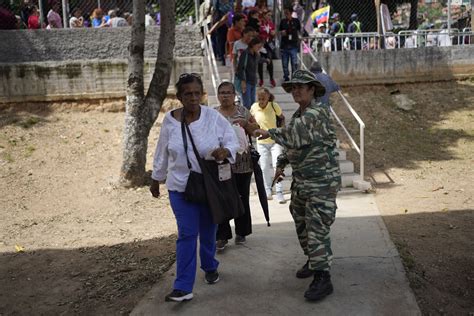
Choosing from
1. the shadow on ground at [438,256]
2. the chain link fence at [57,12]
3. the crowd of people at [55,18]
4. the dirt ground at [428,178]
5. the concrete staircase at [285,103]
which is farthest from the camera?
the chain link fence at [57,12]

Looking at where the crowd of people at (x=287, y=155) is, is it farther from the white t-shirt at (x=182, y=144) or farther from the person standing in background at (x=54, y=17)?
the person standing in background at (x=54, y=17)

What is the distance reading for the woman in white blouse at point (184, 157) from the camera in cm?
420

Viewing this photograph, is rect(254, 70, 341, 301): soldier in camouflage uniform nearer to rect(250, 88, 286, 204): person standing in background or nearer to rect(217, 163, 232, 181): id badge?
rect(217, 163, 232, 181): id badge

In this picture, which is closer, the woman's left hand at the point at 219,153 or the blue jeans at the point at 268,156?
the woman's left hand at the point at 219,153

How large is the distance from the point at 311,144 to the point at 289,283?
3.88 ft

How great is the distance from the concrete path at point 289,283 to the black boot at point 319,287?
0.05 m

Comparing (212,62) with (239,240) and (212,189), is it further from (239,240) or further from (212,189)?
A: (212,189)

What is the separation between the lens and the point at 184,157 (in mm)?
4188

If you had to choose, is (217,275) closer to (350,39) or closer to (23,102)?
(23,102)

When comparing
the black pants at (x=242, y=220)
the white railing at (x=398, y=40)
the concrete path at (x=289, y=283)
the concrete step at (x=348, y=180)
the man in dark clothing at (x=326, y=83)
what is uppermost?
the white railing at (x=398, y=40)

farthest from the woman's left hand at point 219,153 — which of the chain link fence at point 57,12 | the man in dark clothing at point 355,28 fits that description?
the man in dark clothing at point 355,28

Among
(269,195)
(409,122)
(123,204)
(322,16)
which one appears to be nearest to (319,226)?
(269,195)

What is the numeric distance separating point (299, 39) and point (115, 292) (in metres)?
8.07

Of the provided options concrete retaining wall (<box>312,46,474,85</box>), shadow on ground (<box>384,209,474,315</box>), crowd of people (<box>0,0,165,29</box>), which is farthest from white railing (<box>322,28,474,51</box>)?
shadow on ground (<box>384,209,474,315</box>)
